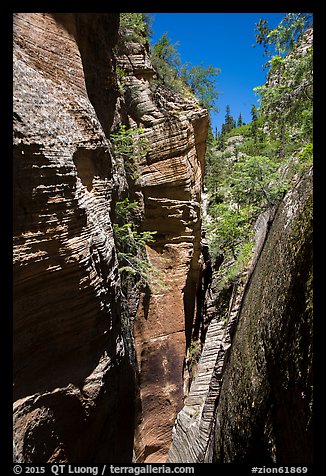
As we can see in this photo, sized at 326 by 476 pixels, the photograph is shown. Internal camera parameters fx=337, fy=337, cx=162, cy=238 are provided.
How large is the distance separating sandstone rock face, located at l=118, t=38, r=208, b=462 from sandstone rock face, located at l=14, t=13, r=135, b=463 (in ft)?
12.4

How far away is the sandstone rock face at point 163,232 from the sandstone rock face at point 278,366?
442cm

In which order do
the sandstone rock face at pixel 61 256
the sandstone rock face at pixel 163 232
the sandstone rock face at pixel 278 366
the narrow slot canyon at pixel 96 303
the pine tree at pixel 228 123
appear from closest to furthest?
the sandstone rock face at pixel 278 366
the narrow slot canyon at pixel 96 303
the sandstone rock face at pixel 61 256
the sandstone rock face at pixel 163 232
the pine tree at pixel 228 123

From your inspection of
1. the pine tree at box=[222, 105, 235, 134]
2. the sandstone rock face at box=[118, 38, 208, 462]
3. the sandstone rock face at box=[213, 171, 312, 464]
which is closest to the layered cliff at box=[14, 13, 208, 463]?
the sandstone rock face at box=[118, 38, 208, 462]

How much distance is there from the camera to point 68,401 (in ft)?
15.6

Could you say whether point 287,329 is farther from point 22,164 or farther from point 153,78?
point 153,78

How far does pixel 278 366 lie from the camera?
3854mm

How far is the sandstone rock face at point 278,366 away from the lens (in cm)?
335

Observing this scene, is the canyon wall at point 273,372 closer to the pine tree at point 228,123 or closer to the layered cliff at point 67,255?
the layered cliff at point 67,255

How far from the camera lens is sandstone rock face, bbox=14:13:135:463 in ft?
13.0

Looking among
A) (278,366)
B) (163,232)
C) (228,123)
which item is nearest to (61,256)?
(278,366)

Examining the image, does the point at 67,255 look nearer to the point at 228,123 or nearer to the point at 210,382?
the point at 210,382

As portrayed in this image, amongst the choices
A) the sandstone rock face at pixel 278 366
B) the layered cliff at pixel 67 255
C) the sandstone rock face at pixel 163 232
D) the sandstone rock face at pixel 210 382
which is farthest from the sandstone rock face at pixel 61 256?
the sandstone rock face at pixel 163 232

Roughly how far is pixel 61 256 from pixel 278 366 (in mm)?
2958
